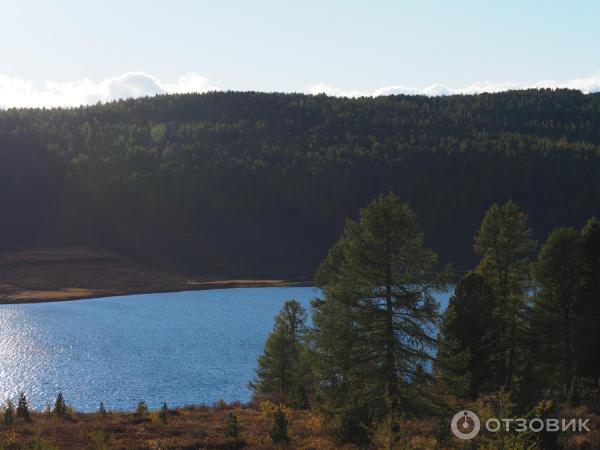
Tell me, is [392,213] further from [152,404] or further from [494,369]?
[152,404]

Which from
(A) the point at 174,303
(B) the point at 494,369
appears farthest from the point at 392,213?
(A) the point at 174,303

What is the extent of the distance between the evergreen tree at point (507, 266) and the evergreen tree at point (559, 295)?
3.24 ft

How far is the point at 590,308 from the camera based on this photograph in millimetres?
39906

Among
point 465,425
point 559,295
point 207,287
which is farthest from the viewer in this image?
point 207,287

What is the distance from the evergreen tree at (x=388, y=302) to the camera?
31.0 m

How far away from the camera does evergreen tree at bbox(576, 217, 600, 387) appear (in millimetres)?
39531

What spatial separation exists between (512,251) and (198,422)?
20384 mm

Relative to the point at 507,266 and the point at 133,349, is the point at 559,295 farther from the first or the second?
the point at 133,349

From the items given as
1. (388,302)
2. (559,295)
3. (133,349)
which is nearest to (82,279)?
(133,349)

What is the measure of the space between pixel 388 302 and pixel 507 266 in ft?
42.5

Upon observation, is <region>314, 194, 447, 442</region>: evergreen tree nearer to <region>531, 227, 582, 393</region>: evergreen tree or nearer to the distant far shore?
<region>531, 227, 582, 393</region>: evergreen tree

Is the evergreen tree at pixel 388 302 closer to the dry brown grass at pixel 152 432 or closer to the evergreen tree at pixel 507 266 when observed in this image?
the dry brown grass at pixel 152 432

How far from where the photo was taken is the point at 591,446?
27406 mm

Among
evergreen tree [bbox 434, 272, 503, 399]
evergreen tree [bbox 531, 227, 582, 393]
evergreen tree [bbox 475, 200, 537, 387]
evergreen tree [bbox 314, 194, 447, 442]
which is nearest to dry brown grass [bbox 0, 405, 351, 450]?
evergreen tree [bbox 314, 194, 447, 442]
